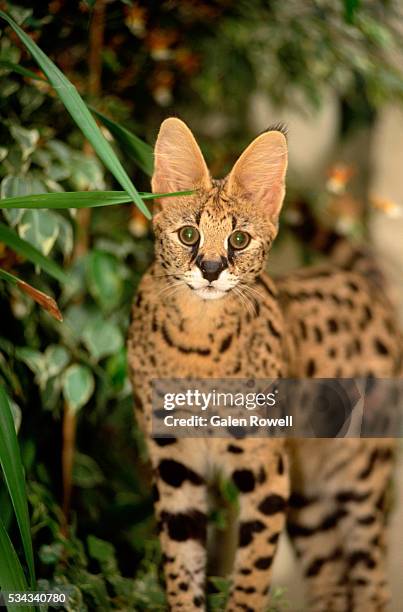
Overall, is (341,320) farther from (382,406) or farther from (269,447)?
→ (269,447)

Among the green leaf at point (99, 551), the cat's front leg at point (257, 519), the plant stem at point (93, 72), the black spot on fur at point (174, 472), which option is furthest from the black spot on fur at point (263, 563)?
the plant stem at point (93, 72)

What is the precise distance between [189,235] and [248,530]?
0.39m

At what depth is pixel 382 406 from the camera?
1.13 m

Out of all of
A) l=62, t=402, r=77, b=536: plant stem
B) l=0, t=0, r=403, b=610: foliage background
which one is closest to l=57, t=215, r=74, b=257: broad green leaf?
l=0, t=0, r=403, b=610: foliage background

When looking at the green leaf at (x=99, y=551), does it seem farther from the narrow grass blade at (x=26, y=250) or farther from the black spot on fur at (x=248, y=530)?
the narrow grass blade at (x=26, y=250)

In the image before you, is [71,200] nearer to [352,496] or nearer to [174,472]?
[174,472]

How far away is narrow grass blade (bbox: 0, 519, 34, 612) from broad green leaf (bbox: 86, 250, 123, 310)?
409 mm

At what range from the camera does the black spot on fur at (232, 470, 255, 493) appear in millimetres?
1034

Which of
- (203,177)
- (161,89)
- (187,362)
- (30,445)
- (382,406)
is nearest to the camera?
(203,177)

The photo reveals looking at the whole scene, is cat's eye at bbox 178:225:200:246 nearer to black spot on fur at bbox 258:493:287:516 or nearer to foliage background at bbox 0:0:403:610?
foliage background at bbox 0:0:403:610

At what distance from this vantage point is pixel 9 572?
945 mm

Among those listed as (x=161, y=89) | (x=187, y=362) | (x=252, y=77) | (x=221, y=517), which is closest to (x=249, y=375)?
(x=187, y=362)

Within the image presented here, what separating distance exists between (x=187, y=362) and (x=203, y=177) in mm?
235

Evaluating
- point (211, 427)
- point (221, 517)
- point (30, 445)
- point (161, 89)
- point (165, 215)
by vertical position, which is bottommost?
point (221, 517)
